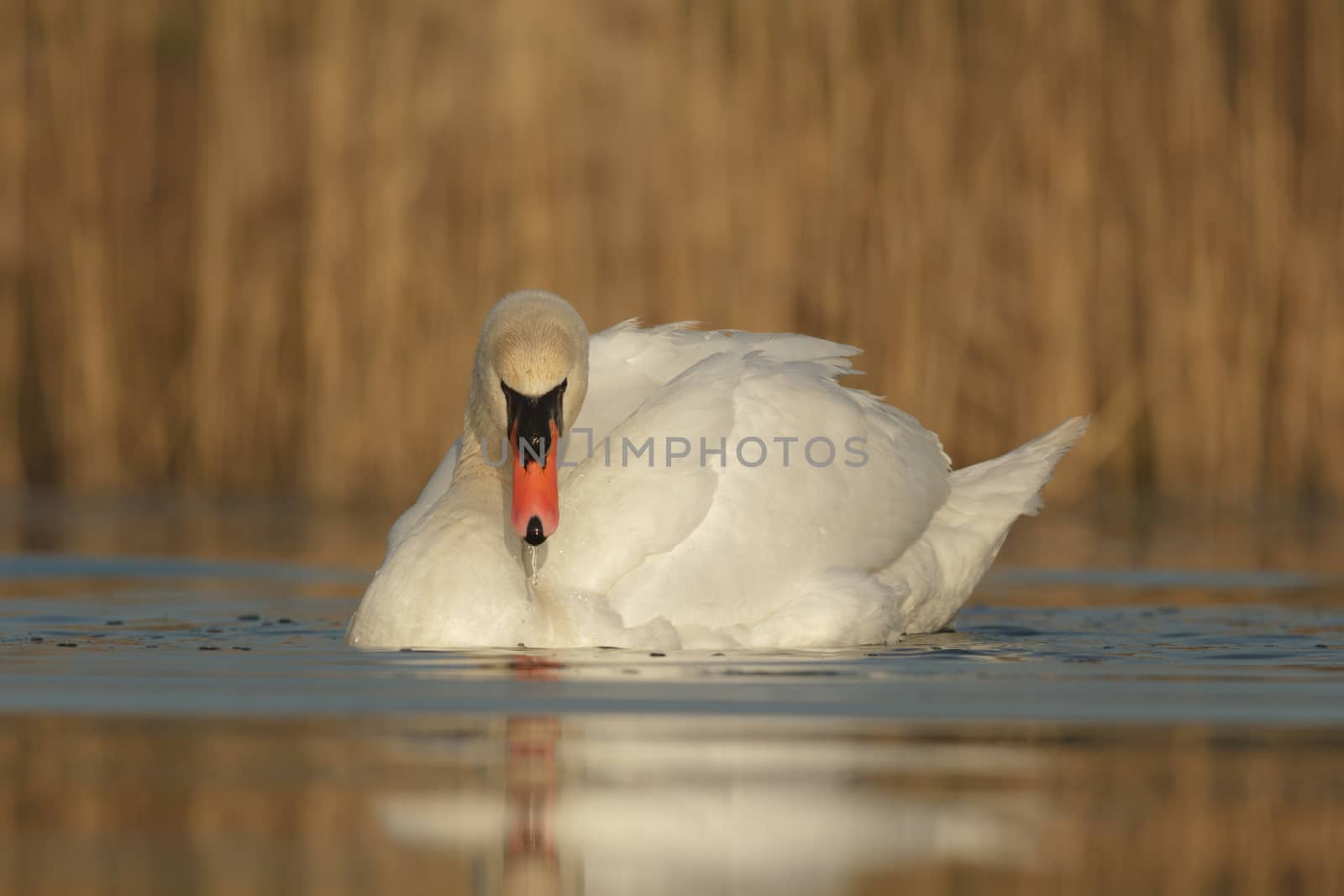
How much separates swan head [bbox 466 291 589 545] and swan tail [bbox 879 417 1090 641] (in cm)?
118

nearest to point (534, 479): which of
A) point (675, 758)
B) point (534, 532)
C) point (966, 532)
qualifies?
point (534, 532)

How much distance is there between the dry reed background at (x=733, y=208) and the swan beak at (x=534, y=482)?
211 inches

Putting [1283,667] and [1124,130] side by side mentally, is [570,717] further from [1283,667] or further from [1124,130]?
[1124,130]

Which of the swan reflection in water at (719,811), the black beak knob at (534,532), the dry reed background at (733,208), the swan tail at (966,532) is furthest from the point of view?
the dry reed background at (733,208)

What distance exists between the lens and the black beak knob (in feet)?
19.6

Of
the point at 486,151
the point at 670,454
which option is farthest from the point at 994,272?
the point at 670,454

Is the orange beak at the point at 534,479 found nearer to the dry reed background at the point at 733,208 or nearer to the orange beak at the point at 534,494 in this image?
the orange beak at the point at 534,494

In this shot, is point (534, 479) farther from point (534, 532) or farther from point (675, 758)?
point (675, 758)

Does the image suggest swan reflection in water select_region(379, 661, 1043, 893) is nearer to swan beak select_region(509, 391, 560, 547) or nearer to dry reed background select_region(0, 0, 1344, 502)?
swan beak select_region(509, 391, 560, 547)

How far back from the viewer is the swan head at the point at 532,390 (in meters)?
6.05

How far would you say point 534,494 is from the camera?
6.04 meters

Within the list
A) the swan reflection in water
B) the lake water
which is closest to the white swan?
the lake water

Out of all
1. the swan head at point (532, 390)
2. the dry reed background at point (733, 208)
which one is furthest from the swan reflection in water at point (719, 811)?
the dry reed background at point (733, 208)

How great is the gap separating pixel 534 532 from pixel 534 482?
145 millimetres
